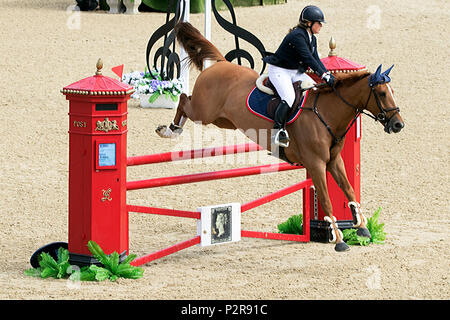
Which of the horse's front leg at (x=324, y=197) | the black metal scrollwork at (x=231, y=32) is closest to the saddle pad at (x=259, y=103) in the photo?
the horse's front leg at (x=324, y=197)

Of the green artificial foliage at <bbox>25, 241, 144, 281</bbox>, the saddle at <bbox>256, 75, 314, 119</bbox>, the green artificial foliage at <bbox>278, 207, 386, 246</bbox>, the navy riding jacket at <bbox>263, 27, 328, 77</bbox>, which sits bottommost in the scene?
the green artificial foliage at <bbox>25, 241, 144, 281</bbox>

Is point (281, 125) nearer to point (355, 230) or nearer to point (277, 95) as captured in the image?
point (277, 95)

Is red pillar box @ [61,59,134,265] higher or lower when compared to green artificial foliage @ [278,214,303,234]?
higher

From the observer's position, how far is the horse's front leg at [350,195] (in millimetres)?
8422

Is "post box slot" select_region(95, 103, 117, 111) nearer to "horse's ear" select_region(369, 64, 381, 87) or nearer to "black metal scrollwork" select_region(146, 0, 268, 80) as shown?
"black metal scrollwork" select_region(146, 0, 268, 80)

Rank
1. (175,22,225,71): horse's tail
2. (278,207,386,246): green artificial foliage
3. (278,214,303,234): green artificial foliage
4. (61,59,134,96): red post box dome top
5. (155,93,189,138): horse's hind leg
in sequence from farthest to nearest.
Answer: (278,214,303,234): green artificial foliage → (175,22,225,71): horse's tail → (278,207,386,246): green artificial foliage → (155,93,189,138): horse's hind leg → (61,59,134,96): red post box dome top

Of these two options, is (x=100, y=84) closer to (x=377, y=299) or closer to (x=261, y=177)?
(x=377, y=299)

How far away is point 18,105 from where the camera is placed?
14281 millimetres

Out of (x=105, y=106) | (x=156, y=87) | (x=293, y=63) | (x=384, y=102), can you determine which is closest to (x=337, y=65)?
(x=293, y=63)

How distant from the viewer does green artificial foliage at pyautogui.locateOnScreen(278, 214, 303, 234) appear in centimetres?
964

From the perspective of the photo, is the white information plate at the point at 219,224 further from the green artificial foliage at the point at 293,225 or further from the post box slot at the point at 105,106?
the post box slot at the point at 105,106

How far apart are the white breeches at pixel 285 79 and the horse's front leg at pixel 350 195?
27.5 inches

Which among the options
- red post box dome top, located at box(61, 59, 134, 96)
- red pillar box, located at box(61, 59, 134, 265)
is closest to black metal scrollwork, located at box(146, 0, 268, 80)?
red post box dome top, located at box(61, 59, 134, 96)

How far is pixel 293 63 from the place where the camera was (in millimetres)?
8492
